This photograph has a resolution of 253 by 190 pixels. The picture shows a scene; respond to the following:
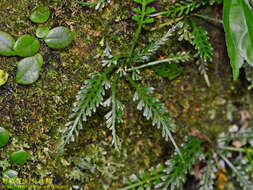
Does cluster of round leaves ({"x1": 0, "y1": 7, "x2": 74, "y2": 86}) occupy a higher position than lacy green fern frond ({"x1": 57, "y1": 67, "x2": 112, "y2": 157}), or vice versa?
cluster of round leaves ({"x1": 0, "y1": 7, "x2": 74, "y2": 86})

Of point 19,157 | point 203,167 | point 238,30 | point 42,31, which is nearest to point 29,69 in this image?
point 42,31

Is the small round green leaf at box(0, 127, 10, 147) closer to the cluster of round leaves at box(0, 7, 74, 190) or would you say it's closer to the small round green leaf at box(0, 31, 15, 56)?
the cluster of round leaves at box(0, 7, 74, 190)

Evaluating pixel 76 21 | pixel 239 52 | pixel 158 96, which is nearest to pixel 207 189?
pixel 158 96

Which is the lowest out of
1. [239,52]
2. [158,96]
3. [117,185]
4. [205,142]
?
[117,185]

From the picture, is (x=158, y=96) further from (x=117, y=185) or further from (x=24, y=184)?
(x=24, y=184)

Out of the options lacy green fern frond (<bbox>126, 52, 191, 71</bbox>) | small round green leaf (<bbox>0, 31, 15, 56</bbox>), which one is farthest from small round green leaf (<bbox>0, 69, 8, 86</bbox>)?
lacy green fern frond (<bbox>126, 52, 191, 71</bbox>)

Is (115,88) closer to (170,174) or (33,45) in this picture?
(33,45)

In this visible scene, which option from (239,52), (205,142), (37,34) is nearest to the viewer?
(239,52)
